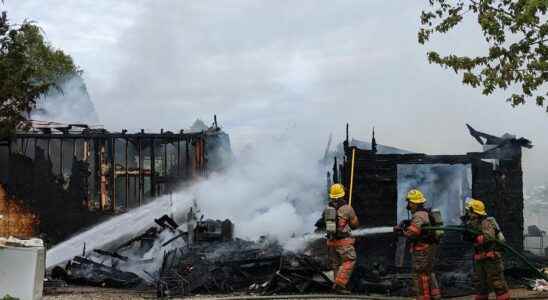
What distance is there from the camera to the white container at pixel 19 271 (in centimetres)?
847

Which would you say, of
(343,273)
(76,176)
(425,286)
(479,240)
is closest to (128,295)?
(343,273)

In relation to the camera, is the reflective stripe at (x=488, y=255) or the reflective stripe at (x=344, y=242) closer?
the reflective stripe at (x=488, y=255)

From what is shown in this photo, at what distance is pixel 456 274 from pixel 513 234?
299 cm

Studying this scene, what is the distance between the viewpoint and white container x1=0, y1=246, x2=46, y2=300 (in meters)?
8.47

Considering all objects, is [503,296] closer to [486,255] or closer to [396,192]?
[486,255]

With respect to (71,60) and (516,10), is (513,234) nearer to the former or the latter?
(516,10)

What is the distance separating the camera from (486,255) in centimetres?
922

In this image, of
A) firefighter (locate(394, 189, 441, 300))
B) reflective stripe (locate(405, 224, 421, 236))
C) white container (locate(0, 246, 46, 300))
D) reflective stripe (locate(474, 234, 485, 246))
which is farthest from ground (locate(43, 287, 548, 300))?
white container (locate(0, 246, 46, 300))

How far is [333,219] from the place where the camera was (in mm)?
10367

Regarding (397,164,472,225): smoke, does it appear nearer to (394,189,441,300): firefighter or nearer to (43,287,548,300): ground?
(43,287,548,300): ground

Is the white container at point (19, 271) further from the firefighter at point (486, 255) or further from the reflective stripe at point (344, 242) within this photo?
the firefighter at point (486, 255)

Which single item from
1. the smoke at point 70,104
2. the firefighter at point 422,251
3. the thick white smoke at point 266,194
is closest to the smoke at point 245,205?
the thick white smoke at point 266,194

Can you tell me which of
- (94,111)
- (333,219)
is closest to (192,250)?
(333,219)

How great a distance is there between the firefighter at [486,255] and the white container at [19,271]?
6.41 meters
